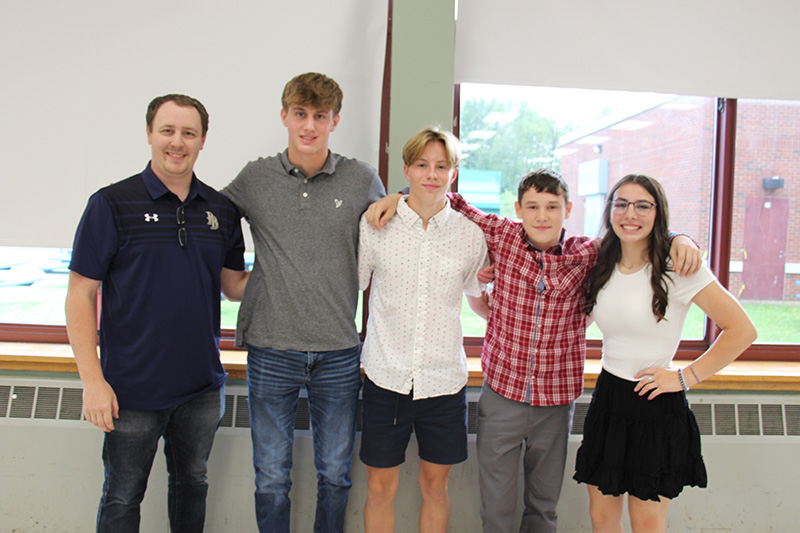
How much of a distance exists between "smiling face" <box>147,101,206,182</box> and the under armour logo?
0.53ft

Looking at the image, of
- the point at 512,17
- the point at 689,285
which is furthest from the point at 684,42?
the point at 689,285

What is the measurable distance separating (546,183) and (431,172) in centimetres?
42

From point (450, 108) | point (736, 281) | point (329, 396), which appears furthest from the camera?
point (736, 281)

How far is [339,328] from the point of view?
5.95 ft

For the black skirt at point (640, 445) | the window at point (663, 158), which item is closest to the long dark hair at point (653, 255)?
the black skirt at point (640, 445)

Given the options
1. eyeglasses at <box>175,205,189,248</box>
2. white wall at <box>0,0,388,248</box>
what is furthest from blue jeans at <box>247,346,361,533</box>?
white wall at <box>0,0,388,248</box>

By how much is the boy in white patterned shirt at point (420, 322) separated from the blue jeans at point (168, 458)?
0.60 m

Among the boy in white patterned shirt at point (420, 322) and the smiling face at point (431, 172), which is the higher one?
the smiling face at point (431, 172)

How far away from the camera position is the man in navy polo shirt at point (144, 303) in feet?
5.19

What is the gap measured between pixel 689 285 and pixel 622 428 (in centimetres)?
55

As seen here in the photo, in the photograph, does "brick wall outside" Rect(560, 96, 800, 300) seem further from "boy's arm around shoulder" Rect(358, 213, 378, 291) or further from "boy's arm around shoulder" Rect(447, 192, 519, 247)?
"boy's arm around shoulder" Rect(358, 213, 378, 291)

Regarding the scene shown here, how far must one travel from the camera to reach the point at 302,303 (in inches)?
70.4

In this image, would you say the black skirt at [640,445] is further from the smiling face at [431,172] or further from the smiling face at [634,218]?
the smiling face at [431,172]

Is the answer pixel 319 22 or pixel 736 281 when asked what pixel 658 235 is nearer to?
pixel 736 281
